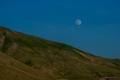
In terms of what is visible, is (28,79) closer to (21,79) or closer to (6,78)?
(21,79)

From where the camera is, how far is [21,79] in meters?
185

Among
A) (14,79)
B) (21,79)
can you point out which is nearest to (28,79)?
(21,79)

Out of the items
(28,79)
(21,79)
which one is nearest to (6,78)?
(21,79)

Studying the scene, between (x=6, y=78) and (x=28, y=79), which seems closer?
(x=6, y=78)

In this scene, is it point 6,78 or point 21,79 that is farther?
point 21,79

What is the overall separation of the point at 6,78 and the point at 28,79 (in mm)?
32697

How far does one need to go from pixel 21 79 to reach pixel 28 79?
12121 mm

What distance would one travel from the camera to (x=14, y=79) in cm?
17300

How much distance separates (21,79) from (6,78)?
2058 centimetres

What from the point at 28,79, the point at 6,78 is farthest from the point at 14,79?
the point at 28,79

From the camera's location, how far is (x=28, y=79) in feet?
643

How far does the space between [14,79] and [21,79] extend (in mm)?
12083

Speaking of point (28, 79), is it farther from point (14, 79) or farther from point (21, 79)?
point (14, 79)
